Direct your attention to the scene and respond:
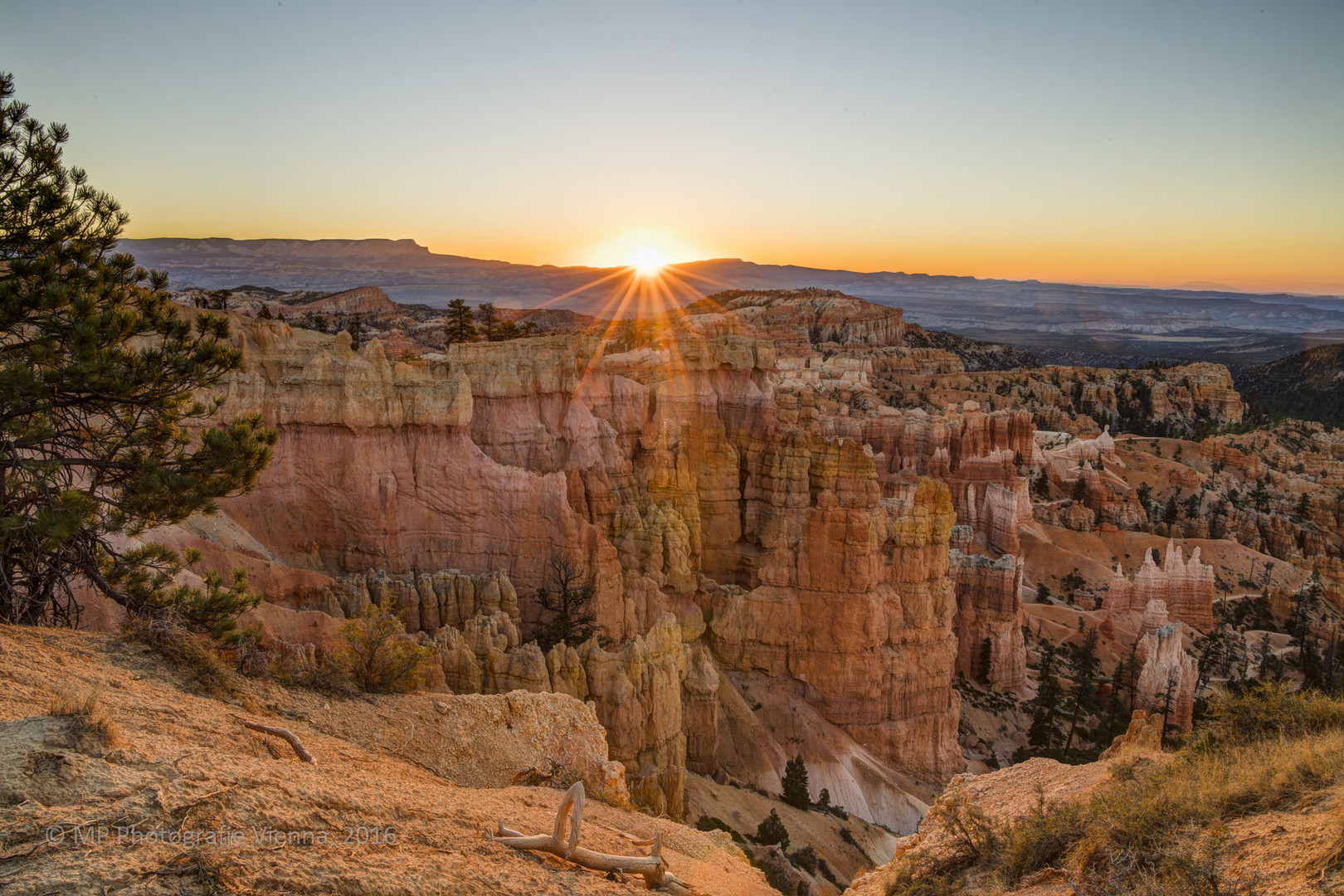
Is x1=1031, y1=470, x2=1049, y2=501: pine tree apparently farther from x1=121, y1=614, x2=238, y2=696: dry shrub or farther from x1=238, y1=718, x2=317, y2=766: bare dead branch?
x1=238, y1=718, x2=317, y2=766: bare dead branch

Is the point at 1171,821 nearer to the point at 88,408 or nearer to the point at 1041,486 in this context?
the point at 88,408

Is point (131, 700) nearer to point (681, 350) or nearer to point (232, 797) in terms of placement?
point (232, 797)

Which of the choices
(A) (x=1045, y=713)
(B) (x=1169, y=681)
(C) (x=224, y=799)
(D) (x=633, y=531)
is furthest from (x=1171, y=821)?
(B) (x=1169, y=681)

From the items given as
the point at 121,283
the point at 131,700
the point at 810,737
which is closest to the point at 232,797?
the point at 131,700

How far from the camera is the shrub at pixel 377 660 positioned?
38.0 feet

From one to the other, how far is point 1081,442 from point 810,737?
63.9 metres

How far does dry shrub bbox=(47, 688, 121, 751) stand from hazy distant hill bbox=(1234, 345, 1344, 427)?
145158 millimetres

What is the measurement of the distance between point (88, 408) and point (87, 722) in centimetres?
617

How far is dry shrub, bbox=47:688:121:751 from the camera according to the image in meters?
5.82

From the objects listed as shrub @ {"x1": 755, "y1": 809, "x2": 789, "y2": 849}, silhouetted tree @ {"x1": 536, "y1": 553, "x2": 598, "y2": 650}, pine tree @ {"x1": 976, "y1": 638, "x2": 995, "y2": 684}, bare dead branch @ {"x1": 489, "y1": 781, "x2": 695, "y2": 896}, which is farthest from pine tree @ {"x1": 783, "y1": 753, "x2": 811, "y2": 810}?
bare dead branch @ {"x1": 489, "y1": 781, "x2": 695, "y2": 896}

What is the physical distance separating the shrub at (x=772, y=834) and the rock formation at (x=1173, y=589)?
3679 cm

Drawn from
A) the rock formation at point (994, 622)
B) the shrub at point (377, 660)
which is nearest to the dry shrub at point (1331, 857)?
the shrub at point (377, 660)

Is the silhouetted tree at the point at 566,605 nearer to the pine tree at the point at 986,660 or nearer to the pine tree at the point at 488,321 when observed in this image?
the pine tree at the point at 488,321

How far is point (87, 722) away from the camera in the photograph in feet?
19.3
